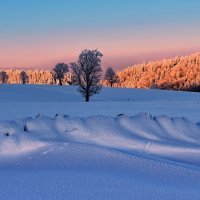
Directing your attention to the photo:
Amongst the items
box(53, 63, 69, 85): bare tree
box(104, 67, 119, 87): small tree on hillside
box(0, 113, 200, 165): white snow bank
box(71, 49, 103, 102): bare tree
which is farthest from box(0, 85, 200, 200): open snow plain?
box(104, 67, 119, 87): small tree on hillside

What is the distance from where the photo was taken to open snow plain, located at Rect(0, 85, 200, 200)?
7.80 ft

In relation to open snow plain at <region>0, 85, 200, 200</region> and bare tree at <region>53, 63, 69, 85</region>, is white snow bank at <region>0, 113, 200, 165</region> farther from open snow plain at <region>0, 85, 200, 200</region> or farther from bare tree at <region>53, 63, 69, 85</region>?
bare tree at <region>53, 63, 69, 85</region>

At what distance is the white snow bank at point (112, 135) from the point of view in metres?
3.34

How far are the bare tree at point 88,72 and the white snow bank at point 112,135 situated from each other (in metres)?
44.6

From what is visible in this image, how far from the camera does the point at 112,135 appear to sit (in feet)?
12.0

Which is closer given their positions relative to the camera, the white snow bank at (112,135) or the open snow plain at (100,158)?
the open snow plain at (100,158)

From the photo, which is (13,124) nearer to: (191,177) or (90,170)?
(90,170)

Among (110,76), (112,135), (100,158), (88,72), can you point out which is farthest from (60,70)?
(100,158)

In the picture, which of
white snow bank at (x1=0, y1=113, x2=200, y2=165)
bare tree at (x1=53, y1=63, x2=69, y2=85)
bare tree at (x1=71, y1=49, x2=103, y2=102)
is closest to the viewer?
white snow bank at (x1=0, y1=113, x2=200, y2=165)

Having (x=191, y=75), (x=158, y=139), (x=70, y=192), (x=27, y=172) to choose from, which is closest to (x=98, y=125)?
(x=158, y=139)

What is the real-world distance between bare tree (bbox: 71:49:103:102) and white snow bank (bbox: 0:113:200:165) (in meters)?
44.6

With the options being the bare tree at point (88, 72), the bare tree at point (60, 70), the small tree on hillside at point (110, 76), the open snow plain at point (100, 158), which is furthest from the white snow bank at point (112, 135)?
the small tree on hillside at point (110, 76)

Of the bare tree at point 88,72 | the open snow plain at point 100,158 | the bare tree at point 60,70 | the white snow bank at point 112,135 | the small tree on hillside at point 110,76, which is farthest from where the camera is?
the small tree on hillside at point 110,76

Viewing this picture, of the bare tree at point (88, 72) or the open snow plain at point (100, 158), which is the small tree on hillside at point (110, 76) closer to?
the bare tree at point (88, 72)
